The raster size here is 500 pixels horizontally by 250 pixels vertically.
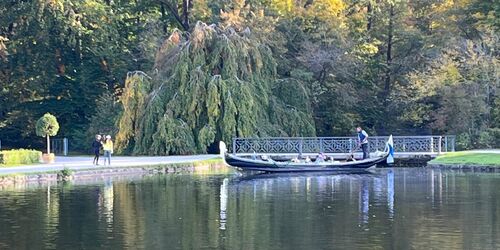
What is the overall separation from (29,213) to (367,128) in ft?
A: 103

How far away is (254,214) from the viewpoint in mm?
20844

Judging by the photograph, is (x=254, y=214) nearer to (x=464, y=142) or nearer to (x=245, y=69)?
(x=245, y=69)

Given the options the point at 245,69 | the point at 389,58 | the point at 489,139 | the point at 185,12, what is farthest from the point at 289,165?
the point at 185,12

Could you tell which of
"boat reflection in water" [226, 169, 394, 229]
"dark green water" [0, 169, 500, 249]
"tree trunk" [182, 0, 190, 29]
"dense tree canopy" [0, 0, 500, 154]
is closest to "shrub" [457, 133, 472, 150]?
"dense tree canopy" [0, 0, 500, 154]

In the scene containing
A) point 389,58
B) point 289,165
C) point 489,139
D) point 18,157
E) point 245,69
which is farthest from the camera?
point 389,58

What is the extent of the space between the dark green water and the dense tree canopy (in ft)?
36.4

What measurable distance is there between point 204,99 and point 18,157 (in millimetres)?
9447

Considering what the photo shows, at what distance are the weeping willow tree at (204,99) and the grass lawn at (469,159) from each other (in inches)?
312

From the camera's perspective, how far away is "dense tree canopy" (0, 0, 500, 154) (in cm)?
4194

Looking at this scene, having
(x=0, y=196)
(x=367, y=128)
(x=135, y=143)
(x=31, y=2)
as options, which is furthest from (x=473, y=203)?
(x=31, y=2)

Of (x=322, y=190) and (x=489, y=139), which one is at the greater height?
(x=489, y=139)

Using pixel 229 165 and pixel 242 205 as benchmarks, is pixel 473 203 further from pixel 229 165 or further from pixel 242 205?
pixel 229 165

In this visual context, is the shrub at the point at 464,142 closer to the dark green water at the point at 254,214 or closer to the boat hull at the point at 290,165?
the boat hull at the point at 290,165

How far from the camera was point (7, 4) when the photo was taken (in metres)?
50.9
